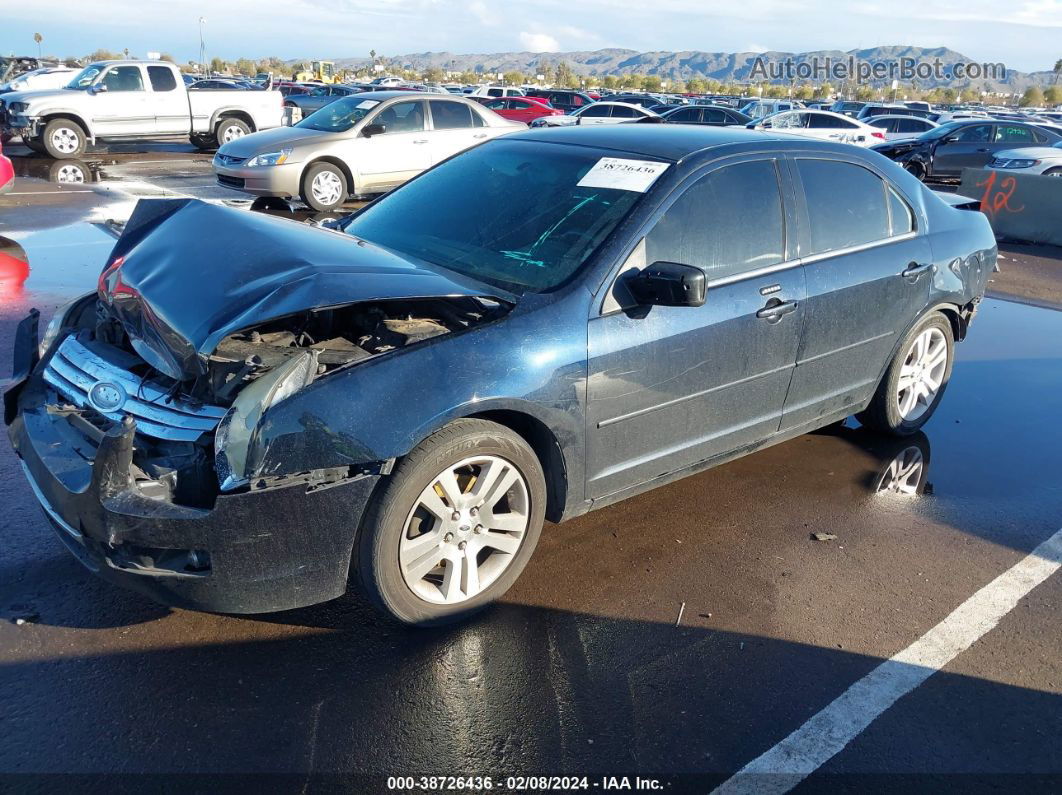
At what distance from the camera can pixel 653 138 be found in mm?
4250

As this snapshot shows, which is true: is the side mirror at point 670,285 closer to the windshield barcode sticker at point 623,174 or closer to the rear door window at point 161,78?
the windshield barcode sticker at point 623,174

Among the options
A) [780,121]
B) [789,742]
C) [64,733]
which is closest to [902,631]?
[789,742]

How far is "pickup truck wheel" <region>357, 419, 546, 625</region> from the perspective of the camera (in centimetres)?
304

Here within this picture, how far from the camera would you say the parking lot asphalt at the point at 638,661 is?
2.74 m

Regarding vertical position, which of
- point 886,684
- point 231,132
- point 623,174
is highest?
point 623,174

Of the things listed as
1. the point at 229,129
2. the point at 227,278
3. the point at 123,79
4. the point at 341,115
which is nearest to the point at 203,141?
the point at 229,129

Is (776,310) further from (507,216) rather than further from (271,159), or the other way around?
(271,159)

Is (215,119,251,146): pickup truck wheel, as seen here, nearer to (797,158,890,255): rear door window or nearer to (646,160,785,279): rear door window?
(797,158,890,255): rear door window

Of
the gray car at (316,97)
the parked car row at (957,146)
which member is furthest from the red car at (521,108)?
the parked car row at (957,146)

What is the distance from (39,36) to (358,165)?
82.2 meters

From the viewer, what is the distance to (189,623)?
329cm

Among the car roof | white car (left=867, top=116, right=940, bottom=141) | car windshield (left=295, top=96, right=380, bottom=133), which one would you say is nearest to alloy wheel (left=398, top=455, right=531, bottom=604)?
the car roof

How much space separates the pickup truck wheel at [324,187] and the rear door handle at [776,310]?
384 inches

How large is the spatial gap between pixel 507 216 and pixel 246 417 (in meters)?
1.71
